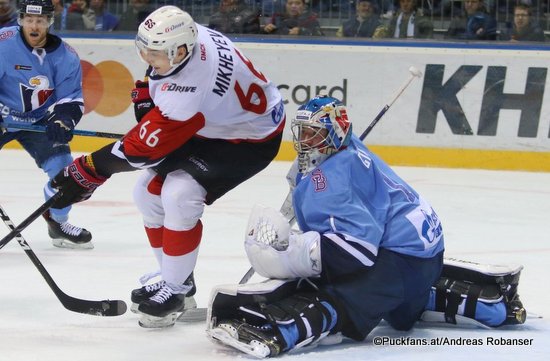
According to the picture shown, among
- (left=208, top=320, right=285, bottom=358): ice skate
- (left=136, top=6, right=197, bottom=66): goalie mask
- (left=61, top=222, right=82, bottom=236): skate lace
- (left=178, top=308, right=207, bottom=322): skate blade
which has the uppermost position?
(left=136, top=6, right=197, bottom=66): goalie mask

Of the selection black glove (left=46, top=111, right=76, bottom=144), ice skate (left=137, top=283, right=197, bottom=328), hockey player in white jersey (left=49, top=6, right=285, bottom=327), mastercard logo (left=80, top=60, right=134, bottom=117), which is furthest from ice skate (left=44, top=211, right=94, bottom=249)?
mastercard logo (left=80, top=60, right=134, bottom=117)

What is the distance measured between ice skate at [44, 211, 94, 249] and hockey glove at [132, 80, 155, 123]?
4.38ft

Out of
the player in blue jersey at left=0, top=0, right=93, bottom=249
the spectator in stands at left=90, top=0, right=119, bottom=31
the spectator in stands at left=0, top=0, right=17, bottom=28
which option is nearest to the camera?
the player in blue jersey at left=0, top=0, right=93, bottom=249

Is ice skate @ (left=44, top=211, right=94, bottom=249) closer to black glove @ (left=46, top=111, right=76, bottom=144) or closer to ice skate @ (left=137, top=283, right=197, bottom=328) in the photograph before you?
black glove @ (left=46, top=111, right=76, bottom=144)

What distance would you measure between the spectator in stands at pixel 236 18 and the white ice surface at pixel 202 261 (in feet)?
3.21

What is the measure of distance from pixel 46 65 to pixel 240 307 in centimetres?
214

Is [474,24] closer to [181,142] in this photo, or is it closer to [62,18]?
[62,18]

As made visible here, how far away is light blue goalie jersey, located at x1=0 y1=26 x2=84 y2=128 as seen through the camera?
16.2 ft

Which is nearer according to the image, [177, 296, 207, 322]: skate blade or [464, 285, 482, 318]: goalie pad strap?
[464, 285, 482, 318]: goalie pad strap

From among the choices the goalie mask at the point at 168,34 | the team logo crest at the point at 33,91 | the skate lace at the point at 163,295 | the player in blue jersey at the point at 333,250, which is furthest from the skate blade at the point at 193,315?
the team logo crest at the point at 33,91

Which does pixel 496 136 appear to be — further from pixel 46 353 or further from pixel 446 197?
pixel 46 353

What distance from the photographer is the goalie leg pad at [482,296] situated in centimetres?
349

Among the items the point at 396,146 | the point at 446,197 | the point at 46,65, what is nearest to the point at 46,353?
the point at 46,65

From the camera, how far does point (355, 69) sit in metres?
7.64
